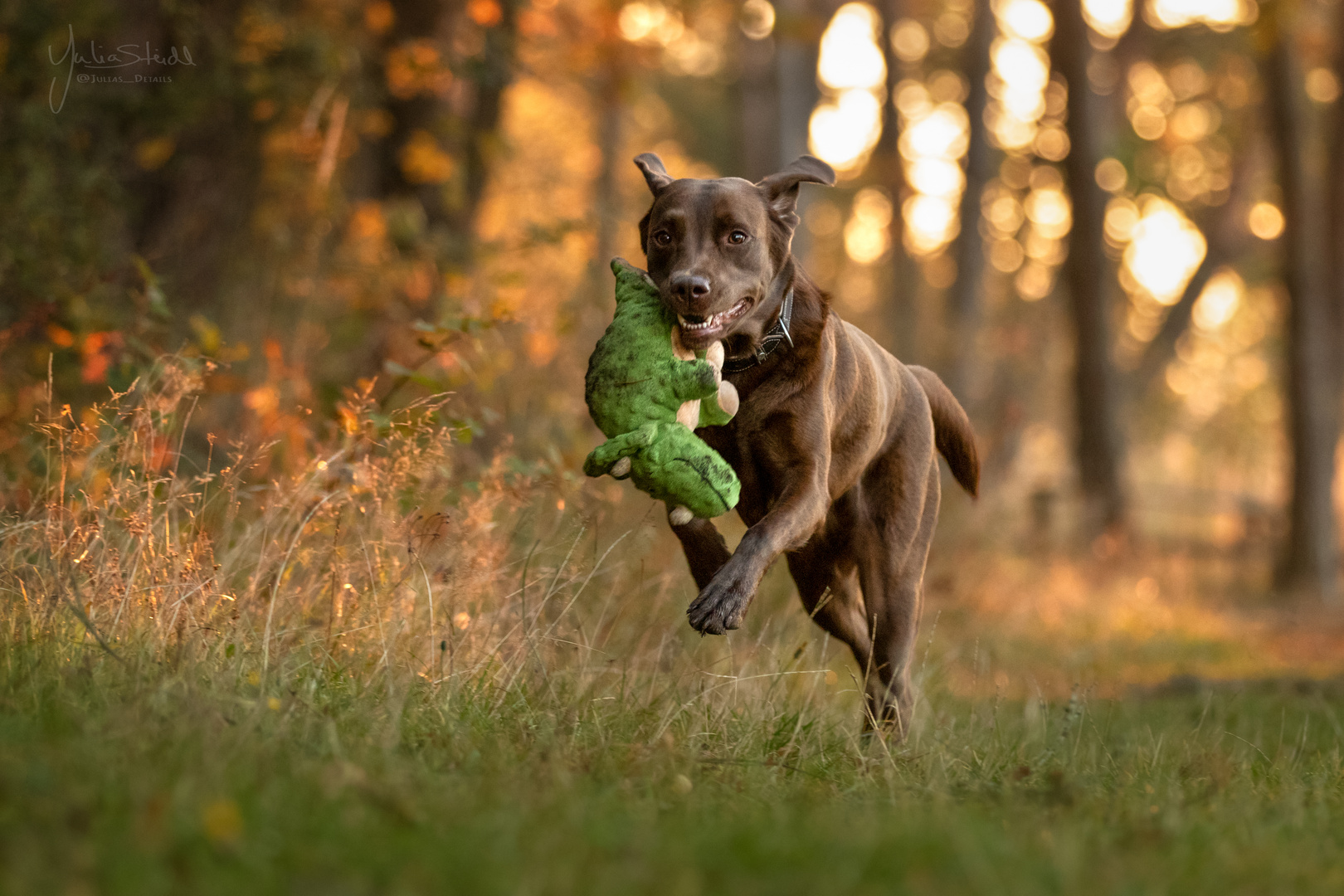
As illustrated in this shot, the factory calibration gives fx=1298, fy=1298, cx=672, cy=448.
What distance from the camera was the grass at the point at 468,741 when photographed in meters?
2.44

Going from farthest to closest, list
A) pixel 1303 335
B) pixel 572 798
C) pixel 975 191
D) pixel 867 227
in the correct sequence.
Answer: pixel 867 227 < pixel 975 191 < pixel 1303 335 < pixel 572 798

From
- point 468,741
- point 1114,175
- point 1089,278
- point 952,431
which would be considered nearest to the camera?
point 468,741

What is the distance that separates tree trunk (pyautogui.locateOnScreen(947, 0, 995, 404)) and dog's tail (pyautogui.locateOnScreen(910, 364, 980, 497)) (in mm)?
12690

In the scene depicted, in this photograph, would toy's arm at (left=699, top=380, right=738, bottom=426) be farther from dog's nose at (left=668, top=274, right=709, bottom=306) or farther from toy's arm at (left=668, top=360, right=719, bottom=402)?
dog's nose at (left=668, top=274, right=709, bottom=306)

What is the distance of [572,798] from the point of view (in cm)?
294

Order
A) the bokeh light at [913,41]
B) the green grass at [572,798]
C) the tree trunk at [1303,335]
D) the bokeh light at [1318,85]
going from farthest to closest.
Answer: the bokeh light at [913,41] < the bokeh light at [1318,85] < the tree trunk at [1303,335] < the green grass at [572,798]

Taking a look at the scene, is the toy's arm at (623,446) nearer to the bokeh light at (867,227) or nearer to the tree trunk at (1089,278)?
the tree trunk at (1089,278)

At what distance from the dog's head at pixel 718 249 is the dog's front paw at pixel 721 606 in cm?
78

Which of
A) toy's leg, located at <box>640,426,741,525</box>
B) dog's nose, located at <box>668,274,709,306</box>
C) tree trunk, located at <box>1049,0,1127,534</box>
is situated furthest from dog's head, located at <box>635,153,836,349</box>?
tree trunk, located at <box>1049,0,1127,534</box>

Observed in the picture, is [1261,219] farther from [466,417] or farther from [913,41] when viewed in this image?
[466,417]

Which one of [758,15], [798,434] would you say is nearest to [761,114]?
[758,15]

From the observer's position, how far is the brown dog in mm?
4230

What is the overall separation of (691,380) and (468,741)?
4.19 ft

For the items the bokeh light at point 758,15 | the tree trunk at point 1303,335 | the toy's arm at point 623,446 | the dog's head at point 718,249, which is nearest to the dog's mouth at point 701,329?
the dog's head at point 718,249
